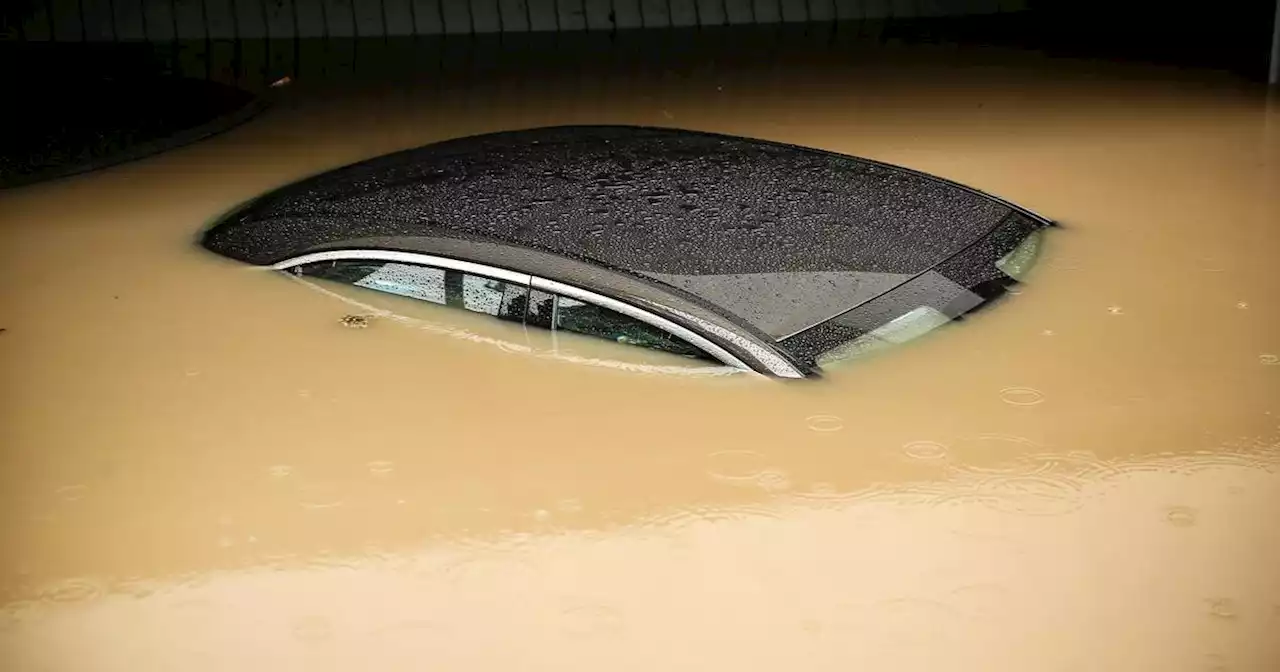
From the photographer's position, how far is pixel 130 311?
3947mm

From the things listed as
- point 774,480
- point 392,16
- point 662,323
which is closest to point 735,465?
point 774,480

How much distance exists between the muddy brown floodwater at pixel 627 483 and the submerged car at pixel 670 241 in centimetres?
12

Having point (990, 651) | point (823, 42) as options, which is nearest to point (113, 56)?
point (823, 42)

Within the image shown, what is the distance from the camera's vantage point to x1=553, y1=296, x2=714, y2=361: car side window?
3205 millimetres

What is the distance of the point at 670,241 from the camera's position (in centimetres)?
342

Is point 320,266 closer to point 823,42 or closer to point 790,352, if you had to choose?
point 790,352

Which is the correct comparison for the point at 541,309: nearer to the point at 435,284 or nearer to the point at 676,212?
the point at 435,284

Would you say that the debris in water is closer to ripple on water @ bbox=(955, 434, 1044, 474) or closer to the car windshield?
Result: the car windshield

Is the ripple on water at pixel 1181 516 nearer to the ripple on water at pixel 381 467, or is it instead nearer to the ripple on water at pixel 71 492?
the ripple on water at pixel 381 467

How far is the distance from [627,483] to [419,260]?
89 centimetres

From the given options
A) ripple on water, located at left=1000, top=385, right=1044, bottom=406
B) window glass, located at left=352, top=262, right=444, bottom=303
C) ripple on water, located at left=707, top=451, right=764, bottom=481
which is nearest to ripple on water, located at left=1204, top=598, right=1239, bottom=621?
ripple on water, located at left=1000, top=385, right=1044, bottom=406

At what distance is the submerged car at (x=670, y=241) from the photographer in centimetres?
319

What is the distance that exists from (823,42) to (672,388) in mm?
5259

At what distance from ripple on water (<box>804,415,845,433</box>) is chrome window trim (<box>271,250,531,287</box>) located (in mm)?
767
